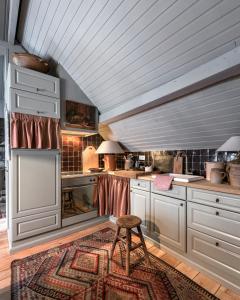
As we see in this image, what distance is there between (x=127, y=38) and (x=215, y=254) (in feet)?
7.31

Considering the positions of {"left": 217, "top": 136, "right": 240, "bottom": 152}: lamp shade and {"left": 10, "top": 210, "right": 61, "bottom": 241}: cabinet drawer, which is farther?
{"left": 10, "top": 210, "right": 61, "bottom": 241}: cabinet drawer

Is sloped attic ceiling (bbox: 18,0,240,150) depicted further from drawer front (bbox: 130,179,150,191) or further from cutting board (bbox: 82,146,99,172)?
cutting board (bbox: 82,146,99,172)

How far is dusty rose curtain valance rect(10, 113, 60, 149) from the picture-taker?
6.81 feet

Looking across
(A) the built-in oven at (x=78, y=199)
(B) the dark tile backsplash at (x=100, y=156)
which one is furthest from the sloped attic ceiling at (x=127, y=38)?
(A) the built-in oven at (x=78, y=199)

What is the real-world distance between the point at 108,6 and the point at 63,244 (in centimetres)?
267

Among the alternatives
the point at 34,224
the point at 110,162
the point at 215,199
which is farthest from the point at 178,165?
the point at 34,224

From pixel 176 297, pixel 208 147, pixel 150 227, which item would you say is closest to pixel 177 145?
pixel 208 147

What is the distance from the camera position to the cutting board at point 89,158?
10.3 feet

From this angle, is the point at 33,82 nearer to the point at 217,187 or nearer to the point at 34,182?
the point at 34,182

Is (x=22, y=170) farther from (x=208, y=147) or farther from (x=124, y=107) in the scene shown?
(x=208, y=147)

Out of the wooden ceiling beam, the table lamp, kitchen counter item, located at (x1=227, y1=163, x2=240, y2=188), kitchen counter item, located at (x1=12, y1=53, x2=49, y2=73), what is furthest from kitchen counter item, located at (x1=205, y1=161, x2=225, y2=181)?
kitchen counter item, located at (x1=12, y1=53, x2=49, y2=73)

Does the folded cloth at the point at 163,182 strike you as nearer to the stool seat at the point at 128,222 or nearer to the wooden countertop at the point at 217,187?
the wooden countertop at the point at 217,187

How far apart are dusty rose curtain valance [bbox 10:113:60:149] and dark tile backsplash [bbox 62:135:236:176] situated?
22.4 inches

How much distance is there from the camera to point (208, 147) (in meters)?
2.28
